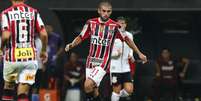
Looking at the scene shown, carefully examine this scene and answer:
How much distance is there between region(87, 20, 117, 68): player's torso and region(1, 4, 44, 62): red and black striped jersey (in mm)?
1819

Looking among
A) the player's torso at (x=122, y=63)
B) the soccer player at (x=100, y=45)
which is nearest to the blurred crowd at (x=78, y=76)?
the player's torso at (x=122, y=63)

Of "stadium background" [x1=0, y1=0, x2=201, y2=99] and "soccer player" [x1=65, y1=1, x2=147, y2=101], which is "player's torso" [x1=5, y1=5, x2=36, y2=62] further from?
"stadium background" [x1=0, y1=0, x2=201, y2=99]

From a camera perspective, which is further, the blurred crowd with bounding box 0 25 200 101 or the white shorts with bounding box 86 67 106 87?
the blurred crowd with bounding box 0 25 200 101

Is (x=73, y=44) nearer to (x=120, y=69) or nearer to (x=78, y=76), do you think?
(x=120, y=69)

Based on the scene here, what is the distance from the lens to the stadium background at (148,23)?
1775cm

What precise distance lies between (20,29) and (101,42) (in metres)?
2.11

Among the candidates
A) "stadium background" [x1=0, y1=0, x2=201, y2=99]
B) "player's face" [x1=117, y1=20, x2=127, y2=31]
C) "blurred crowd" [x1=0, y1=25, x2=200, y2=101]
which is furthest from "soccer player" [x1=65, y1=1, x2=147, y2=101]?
"stadium background" [x1=0, y1=0, x2=201, y2=99]

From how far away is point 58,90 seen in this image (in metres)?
17.9

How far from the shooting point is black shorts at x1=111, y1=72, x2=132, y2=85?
14453mm

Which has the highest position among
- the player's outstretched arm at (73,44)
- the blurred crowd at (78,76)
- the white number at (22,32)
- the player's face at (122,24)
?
the player's face at (122,24)

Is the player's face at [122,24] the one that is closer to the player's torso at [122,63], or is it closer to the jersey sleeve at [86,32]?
the player's torso at [122,63]

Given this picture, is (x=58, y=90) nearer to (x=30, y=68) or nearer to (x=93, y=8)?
(x=93, y=8)

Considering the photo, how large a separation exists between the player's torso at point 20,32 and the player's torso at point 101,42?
1869 mm

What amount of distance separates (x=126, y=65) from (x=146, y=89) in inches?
147
